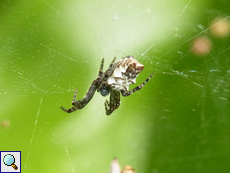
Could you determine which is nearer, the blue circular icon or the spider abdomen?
the spider abdomen

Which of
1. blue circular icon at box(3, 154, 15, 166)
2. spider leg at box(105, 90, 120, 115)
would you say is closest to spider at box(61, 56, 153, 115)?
spider leg at box(105, 90, 120, 115)

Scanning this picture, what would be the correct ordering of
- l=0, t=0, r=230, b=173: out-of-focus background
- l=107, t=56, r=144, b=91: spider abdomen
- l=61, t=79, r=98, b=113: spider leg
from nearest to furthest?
1. l=107, t=56, r=144, b=91: spider abdomen
2. l=61, t=79, r=98, b=113: spider leg
3. l=0, t=0, r=230, b=173: out-of-focus background

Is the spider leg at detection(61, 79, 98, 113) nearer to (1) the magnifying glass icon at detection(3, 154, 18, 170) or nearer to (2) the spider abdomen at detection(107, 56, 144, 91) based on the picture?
Answer: (2) the spider abdomen at detection(107, 56, 144, 91)

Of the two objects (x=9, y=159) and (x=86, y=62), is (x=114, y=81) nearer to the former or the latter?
(x=86, y=62)

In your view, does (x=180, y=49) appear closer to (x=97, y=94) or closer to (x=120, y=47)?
(x=120, y=47)

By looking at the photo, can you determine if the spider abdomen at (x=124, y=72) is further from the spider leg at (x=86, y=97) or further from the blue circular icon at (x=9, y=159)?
the blue circular icon at (x=9, y=159)

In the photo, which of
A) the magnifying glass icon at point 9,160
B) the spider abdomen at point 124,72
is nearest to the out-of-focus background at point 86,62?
the magnifying glass icon at point 9,160

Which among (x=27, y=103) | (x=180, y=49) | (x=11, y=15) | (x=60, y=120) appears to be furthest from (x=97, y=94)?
(x=11, y=15)
